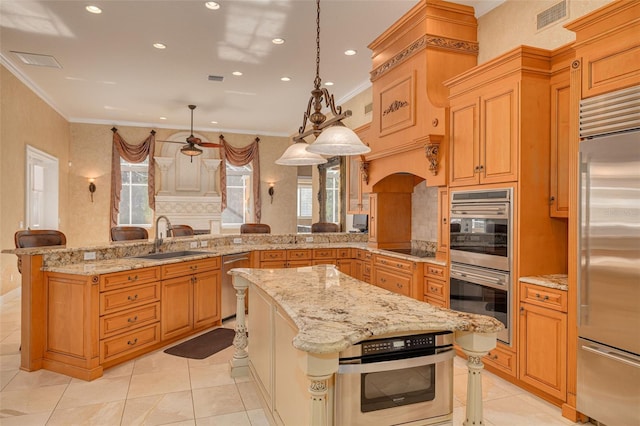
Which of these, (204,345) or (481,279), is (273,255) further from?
(481,279)

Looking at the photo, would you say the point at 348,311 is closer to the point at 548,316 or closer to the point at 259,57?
the point at 548,316

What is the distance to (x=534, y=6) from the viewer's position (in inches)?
145

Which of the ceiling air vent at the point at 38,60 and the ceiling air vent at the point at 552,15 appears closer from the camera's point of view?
the ceiling air vent at the point at 552,15

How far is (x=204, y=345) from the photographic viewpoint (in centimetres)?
423

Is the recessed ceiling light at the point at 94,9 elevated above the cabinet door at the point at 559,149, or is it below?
above

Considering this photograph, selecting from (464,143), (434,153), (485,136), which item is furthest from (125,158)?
(485,136)

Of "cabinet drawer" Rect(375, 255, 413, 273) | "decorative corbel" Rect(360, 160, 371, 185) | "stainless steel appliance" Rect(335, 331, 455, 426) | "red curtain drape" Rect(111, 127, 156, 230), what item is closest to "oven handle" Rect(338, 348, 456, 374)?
"stainless steel appliance" Rect(335, 331, 455, 426)

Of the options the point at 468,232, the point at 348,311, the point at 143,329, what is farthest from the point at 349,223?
the point at 348,311

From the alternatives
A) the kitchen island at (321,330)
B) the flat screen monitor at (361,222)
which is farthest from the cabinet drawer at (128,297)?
the flat screen monitor at (361,222)

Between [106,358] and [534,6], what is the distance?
201 inches

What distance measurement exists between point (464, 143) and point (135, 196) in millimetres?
8994

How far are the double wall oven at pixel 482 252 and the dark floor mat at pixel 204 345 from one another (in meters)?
2.48

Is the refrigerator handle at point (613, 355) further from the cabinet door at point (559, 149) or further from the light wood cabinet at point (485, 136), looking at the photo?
the light wood cabinet at point (485, 136)

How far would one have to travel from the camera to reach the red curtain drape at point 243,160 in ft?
34.4
